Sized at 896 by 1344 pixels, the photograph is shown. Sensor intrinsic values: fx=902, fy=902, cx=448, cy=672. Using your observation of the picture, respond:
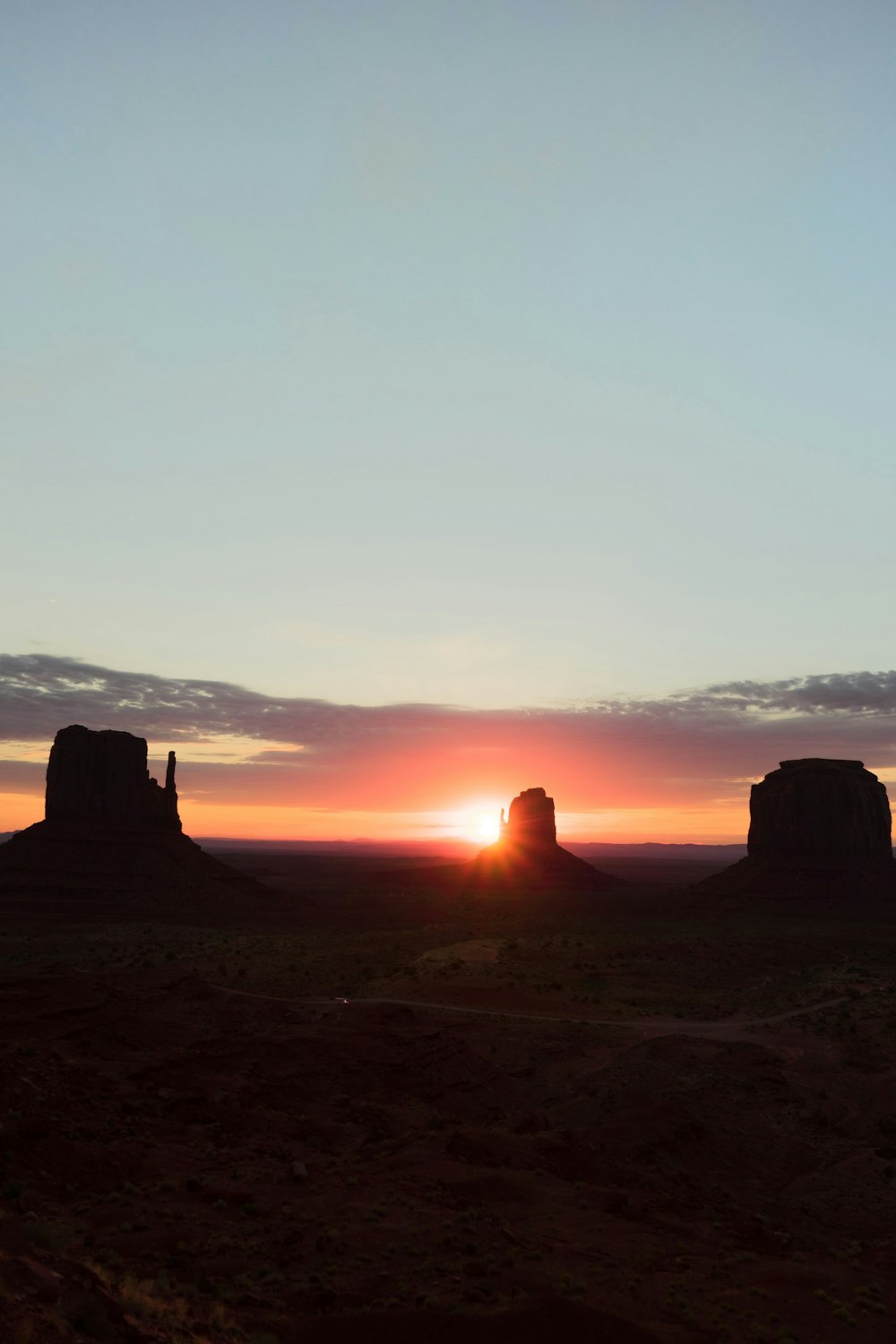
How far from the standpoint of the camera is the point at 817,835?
13150 cm

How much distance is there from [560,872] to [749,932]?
73595 millimetres

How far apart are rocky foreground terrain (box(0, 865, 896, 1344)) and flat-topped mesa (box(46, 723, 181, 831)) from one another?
60290 mm

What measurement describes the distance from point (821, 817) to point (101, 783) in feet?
337

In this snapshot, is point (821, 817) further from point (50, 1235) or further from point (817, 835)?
point (50, 1235)

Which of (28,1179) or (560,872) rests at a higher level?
(28,1179)

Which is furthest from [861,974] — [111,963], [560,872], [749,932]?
[560,872]

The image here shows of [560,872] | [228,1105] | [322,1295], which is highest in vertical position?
[322,1295]

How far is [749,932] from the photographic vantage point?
3861 inches

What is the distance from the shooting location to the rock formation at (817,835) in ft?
412

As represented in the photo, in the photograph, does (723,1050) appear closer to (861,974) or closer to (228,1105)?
(228,1105)

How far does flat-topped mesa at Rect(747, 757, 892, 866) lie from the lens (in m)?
131

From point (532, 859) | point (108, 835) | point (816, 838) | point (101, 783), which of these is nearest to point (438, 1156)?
point (108, 835)

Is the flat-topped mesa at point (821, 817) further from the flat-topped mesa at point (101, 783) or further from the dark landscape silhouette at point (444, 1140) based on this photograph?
the flat-topped mesa at point (101, 783)

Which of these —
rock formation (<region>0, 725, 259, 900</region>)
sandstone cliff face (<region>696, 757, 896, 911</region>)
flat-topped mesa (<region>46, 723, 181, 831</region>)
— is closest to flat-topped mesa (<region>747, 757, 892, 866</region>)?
sandstone cliff face (<region>696, 757, 896, 911</region>)
